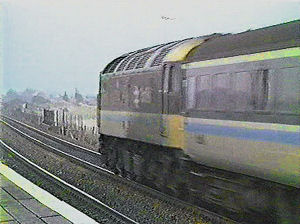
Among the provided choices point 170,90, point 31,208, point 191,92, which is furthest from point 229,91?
point 31,208

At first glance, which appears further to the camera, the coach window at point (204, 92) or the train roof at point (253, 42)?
the coach window at point (204, 92)

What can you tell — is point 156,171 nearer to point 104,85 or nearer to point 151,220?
point 151,220

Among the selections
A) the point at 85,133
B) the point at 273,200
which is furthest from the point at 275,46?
the point at 85,133

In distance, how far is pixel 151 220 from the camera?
7625mm

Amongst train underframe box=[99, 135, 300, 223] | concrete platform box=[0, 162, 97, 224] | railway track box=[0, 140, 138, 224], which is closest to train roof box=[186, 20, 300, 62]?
train underframe box=[99, 135, 300, 223]

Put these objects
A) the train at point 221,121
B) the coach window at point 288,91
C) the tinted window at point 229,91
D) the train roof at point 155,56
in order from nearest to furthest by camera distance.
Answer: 1. the coach window at point 288,91
2. the train at point 221,121
3. the tinted window at point 229,91
4. the train roof at point 155,56

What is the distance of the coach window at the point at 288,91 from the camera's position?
5.42 metres

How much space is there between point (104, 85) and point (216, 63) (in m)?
5.47

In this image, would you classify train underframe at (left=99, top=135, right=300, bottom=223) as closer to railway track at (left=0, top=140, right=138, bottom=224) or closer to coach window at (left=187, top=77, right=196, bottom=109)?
coach window at (left=187, top=77, right=196, bottom=109)

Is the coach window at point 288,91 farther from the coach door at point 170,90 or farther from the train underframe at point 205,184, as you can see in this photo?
the coach door at point 170,90

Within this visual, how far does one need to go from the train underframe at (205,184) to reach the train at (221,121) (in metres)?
0.02

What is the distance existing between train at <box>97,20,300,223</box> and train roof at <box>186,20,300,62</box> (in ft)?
0.06

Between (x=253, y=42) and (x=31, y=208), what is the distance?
3.63 metres

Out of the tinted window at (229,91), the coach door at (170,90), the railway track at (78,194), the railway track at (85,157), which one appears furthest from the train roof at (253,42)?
the railway track at (78,194)
